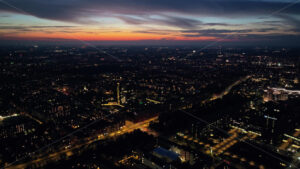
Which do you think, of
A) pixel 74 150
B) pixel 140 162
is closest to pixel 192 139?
pixel 140 162

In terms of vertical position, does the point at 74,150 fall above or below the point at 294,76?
below

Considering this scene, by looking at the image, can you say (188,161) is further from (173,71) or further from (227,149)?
(173,71)

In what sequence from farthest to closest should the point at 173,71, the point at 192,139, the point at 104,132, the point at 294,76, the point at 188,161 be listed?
1. the point at 173,71
2. the point at 294,76
3. the point at 104,132
4. the point at 192,139
5. the point at 188,161

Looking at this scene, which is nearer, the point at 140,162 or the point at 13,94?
the point at 140,162

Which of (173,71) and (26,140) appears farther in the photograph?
(173,71)

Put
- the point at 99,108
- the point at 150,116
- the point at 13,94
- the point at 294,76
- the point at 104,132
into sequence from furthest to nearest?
the point at 294,76, the point at 13,94, the point at 99,108, the point at 150,116, the point at 104,132

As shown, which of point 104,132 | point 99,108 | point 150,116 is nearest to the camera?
point 104,132

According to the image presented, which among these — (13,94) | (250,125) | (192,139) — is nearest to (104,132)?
(192,139)

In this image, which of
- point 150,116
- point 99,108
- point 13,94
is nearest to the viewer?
point 150,116

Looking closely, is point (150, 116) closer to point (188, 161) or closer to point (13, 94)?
point (188, 161)
